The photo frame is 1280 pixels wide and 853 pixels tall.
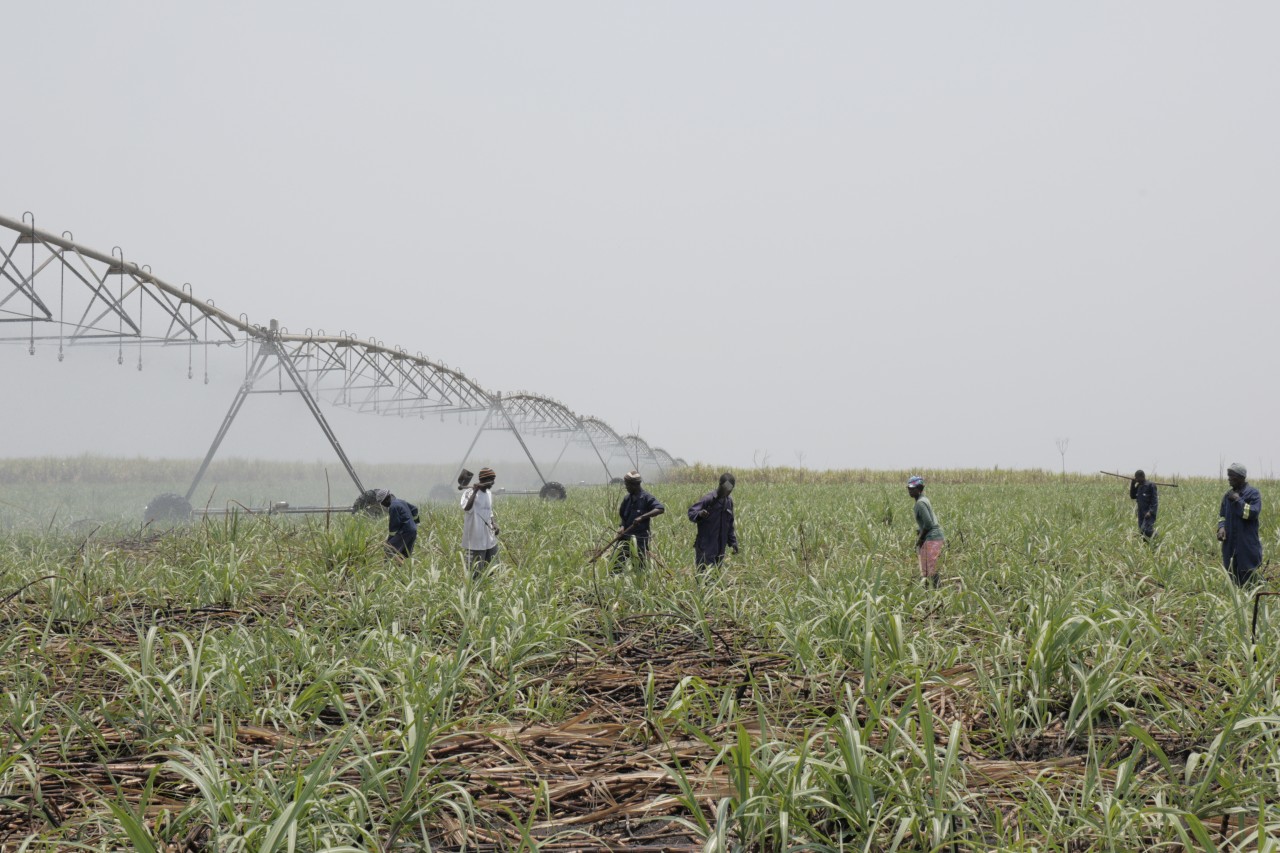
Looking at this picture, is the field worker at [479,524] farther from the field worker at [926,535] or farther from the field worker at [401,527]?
the field worker at [926,535]

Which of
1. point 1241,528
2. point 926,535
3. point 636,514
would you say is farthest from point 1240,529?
point 636,514

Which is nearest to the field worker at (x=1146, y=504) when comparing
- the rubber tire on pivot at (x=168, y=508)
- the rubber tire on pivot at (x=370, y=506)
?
the rubber tire on pivot at (x=370, y=506)

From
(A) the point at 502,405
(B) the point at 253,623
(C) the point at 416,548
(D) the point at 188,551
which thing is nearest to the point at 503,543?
(C) the point at 416,548

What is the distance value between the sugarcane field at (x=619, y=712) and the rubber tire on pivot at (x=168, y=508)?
7.42m

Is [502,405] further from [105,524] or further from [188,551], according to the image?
[188,551]

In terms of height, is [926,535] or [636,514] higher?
[636,514]

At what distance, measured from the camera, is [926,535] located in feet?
30.2

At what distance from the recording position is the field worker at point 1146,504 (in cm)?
1218

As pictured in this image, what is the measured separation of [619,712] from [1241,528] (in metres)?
7.79

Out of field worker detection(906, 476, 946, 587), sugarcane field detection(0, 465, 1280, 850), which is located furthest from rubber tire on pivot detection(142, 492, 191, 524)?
field worker detection(906, 476, 946, 587)

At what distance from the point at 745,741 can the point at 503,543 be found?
8.60 metres

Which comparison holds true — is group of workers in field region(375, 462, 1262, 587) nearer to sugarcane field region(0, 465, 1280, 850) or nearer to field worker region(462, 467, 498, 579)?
field worker region(462, 467, 498, 579)

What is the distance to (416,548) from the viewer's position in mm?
10172

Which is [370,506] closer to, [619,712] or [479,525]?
[479,525]
